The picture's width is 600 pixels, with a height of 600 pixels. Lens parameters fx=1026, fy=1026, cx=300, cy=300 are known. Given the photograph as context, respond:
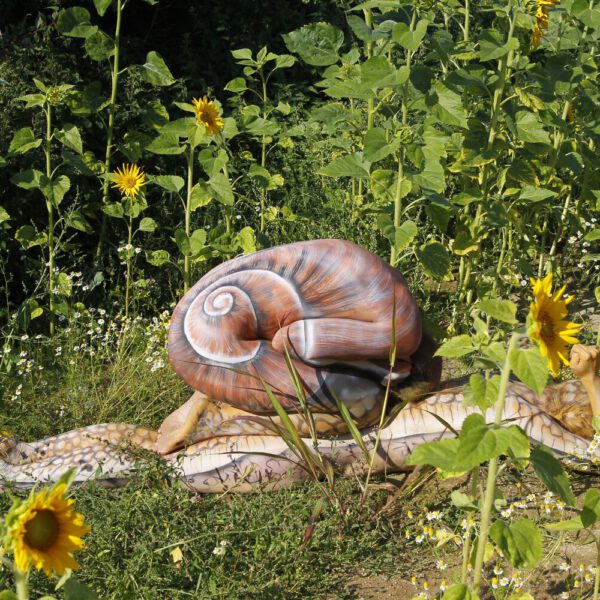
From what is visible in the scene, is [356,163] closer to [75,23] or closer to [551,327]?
[75,23]

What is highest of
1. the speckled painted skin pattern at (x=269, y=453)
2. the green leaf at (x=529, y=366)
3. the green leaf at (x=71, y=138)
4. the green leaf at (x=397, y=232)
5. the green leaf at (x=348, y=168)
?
the green leaf at (x=529, y=366)

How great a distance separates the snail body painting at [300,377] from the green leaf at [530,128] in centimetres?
129

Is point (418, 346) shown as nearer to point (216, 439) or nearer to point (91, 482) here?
point (216, 439)

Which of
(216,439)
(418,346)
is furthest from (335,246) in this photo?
(216,439)

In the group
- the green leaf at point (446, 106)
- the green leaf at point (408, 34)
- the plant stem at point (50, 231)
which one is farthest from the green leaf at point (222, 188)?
the green leaf at point (408, 34)

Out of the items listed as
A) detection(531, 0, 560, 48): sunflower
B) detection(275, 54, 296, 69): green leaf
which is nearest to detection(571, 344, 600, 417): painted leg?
detection(531, 0, 560, 48): sunflower

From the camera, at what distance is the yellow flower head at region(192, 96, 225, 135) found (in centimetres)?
501

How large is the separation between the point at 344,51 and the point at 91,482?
16.6 ft

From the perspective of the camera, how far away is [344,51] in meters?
7.99

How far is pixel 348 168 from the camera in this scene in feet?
15.3

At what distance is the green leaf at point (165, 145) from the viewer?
205 inches

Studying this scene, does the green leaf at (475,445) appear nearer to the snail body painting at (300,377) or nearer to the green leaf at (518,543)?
the green leaf at (518,543)

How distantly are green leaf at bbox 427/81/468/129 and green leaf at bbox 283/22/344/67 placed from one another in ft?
2.11

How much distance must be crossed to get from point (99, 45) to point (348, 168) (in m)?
1.73
